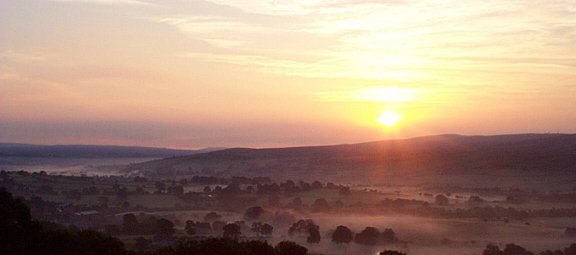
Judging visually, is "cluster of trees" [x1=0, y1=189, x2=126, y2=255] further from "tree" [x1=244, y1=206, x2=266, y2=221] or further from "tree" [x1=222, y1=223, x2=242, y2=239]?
"tree" [x1=244, y1=206, x2=266, y2=221]

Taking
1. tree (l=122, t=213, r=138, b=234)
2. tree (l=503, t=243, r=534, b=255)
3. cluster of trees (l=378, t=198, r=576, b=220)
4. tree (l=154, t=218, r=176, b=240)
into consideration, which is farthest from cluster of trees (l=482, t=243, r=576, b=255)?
tree (l=122, t=213, r=138, b=234)

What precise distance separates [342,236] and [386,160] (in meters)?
92.5

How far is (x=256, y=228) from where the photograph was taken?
5025cm

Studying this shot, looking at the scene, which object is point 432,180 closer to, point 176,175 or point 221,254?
point 176,175

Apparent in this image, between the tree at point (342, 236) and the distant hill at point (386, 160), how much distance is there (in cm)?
6741

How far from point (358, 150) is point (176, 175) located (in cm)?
4953

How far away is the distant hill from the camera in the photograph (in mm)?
119500

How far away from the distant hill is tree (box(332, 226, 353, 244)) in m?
67.4

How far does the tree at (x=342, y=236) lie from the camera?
4716 cm

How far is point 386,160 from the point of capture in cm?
13888

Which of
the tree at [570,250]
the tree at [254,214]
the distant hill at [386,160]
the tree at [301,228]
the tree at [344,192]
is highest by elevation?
the distant hill at [386,160]

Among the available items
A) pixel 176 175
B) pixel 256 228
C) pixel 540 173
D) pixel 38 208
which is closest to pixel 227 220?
pixel 256 228

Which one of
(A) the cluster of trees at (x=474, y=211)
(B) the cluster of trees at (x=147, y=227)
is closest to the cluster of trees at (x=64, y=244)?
(B) the cluster of trees at (x=147, y=227)

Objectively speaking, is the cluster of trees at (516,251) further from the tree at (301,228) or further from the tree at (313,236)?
the tree at (301,228)
